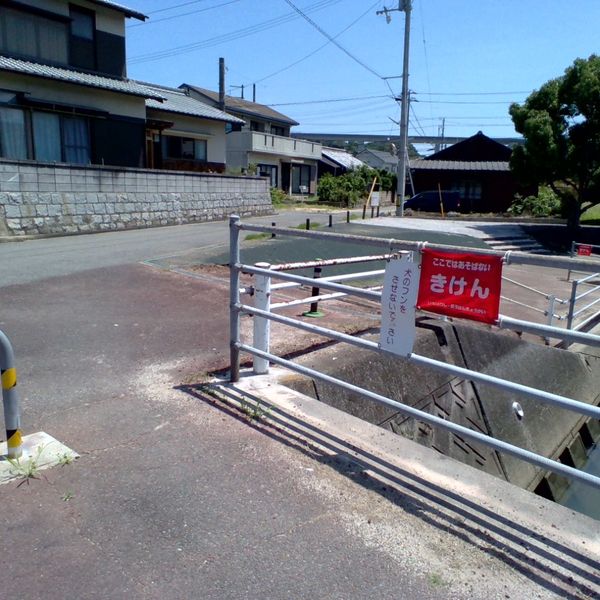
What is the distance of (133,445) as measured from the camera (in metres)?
3.65

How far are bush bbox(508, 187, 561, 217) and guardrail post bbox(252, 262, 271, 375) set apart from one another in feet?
95.8

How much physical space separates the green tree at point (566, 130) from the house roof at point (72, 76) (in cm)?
1458

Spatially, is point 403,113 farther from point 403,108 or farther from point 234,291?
point 234,291

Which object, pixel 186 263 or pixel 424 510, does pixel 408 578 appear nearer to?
pixel 424 510

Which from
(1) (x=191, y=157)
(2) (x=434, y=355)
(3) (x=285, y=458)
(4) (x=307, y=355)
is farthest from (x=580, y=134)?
(3) (x=285, y=458)

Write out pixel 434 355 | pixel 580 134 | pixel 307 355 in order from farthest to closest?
pixel 580 134
pixel 434 355
pixel 307 355

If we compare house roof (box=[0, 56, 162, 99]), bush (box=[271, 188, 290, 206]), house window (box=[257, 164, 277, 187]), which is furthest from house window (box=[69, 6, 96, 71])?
house window (box=[257, 164, 277, 187])

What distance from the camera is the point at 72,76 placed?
18.3 metres

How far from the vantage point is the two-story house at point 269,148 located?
37.7 m

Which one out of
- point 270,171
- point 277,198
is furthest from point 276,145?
point 277,198

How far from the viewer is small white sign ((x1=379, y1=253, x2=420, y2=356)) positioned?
3.27 meters

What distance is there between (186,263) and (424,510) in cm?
848

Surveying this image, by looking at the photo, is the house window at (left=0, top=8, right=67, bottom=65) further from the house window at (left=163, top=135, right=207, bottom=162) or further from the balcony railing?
the balcony railing

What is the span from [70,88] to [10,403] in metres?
18.2
